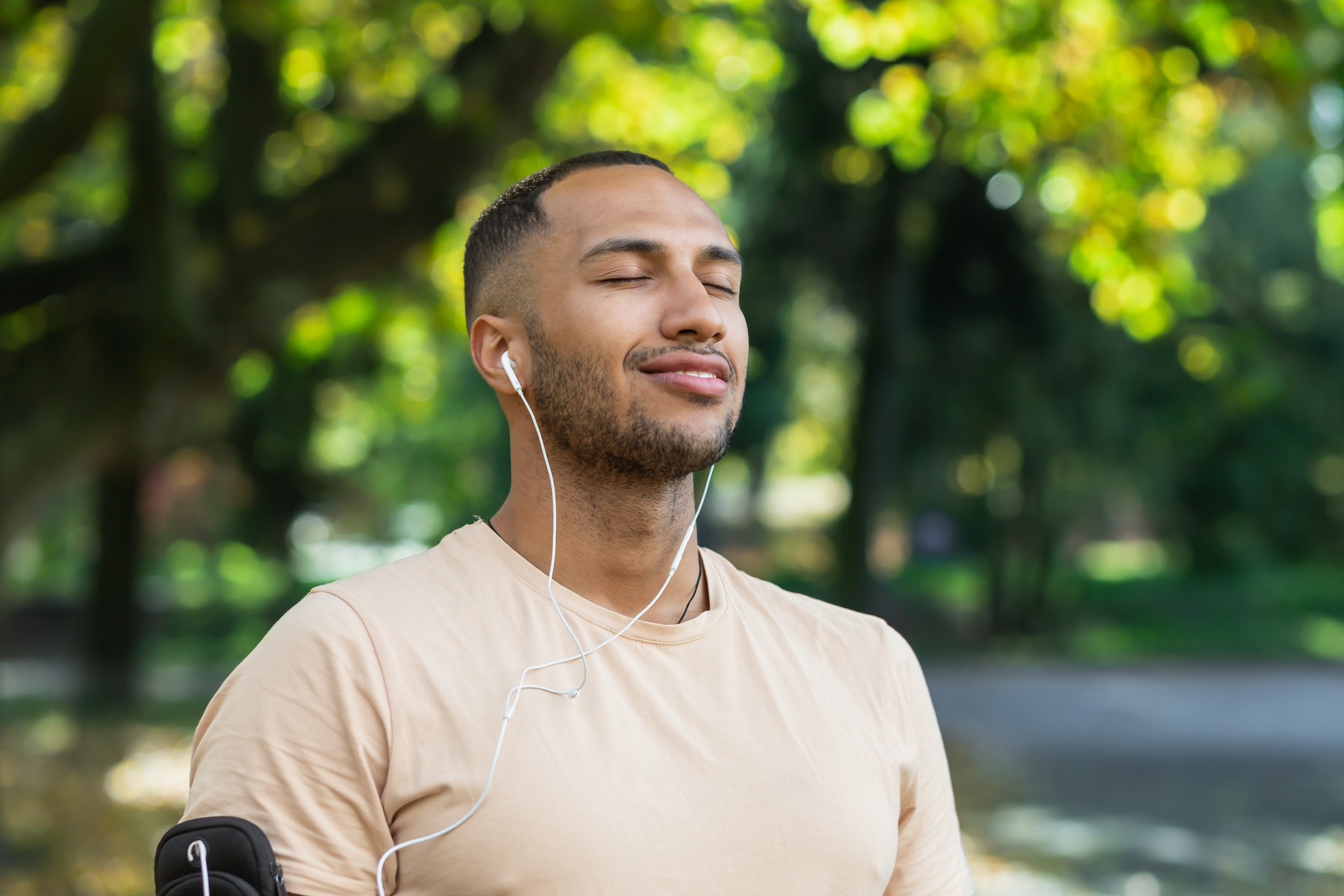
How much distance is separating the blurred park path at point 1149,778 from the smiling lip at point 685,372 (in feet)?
20.6

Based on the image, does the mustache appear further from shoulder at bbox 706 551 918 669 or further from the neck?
shoulder at bbox 706 551 918 669

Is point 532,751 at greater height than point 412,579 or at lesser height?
Answer: lesser

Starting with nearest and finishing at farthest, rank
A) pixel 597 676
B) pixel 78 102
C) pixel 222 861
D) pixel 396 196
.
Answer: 1. pixel 222 861
2. pixel 597 676
3. pixel 78 102
4. pixel 396 196

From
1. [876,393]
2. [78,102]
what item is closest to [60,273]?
[78,102]

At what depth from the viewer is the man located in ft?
5.39

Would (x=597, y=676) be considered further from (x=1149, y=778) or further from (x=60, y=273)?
(x=1149, y=778)

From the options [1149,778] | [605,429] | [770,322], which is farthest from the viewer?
[770,322]

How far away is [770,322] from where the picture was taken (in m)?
17.0

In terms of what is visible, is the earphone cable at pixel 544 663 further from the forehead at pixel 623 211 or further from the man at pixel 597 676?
the forehead at pixel 623 211

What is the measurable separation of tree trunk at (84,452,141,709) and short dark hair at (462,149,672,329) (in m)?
13.7

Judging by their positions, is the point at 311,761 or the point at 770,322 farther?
the point at 770,322

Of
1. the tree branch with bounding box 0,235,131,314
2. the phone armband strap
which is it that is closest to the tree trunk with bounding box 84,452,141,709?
the tree branch with bounding box 0,235,131,314

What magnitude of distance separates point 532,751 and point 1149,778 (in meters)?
10.4

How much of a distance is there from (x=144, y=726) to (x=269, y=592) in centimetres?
851
